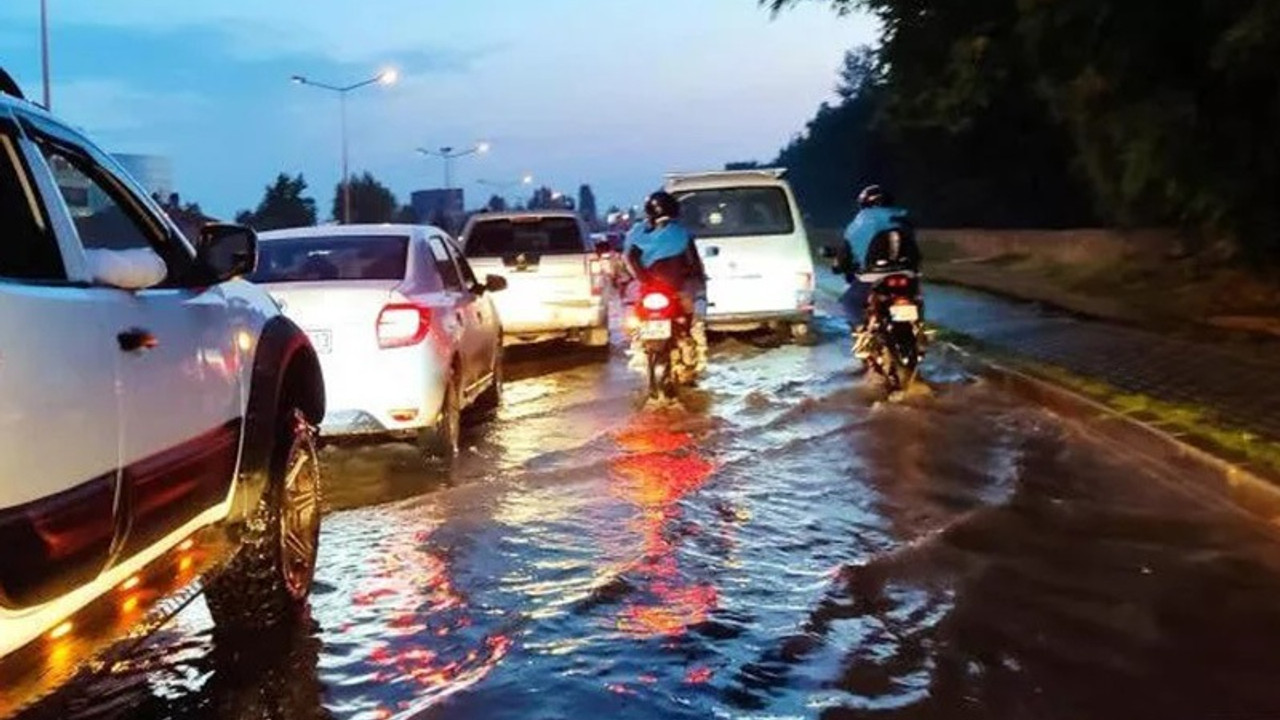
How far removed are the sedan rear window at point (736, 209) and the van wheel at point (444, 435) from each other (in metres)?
7.89

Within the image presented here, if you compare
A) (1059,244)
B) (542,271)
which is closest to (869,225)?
(542,271)

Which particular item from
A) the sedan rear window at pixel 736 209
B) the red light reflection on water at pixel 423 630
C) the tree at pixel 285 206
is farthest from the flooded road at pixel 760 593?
the tree at pixel 285 206

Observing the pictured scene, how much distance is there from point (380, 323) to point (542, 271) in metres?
8.08

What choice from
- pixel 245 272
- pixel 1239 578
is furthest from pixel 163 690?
pixel 1239 578

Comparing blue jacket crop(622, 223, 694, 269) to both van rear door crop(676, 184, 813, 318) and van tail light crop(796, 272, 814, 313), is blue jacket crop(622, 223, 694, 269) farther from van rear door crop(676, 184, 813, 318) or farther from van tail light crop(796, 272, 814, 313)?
van tail light crop(796, 272, 814, 313)

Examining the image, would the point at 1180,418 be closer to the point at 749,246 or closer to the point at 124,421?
the point at 749,246

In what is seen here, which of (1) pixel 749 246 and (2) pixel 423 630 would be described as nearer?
(2) pixel 423 630

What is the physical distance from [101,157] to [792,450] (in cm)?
657

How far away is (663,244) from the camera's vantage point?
1409 cm

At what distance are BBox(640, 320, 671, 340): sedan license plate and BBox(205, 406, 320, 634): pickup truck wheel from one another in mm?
6908

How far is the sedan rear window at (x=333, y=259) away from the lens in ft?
37.4

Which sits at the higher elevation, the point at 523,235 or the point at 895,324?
the point at 523,235

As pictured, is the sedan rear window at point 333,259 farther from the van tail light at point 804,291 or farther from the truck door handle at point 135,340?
the van tail light at point 804,291

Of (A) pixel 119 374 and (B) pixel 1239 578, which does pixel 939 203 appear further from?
(A) pixel 119 374
